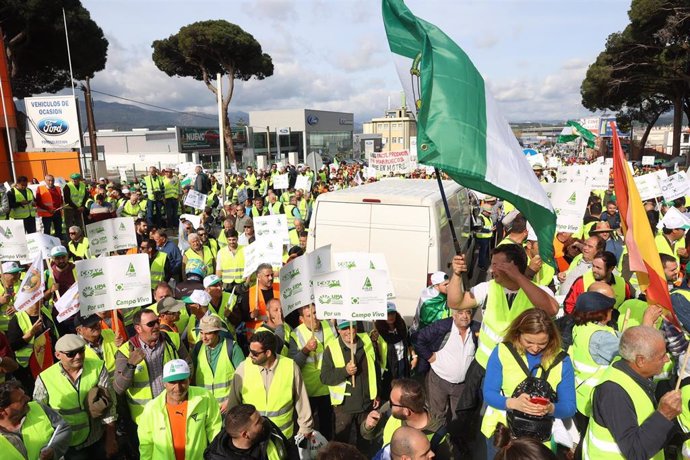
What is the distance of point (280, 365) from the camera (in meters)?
3.65

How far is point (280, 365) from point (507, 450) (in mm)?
1994

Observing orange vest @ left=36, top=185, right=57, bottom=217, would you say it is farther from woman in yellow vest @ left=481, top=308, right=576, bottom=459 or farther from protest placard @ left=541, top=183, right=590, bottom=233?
woman in yellow vest @ left=481, top=308, right=576, bottom=459

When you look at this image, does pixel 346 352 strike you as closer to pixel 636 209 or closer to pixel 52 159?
pixel 636 209

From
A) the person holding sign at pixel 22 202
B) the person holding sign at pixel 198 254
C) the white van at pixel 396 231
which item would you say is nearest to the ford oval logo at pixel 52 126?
the person holding sign at pixel 22 202

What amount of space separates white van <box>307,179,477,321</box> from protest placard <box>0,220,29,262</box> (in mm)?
3791

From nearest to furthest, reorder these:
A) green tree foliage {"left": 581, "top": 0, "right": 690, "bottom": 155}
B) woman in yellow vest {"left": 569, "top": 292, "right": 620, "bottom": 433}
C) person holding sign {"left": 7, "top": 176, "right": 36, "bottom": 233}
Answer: woman in yellow vest {"left": 569, "top": 292, "right": 620, "bottom": 433}
person holding sign {"left": 7, "top": 176, "right": 36, "bottom": 233}
green tree foliage {"left": 581, "top": 0, "right": 690, "bottom": 155}

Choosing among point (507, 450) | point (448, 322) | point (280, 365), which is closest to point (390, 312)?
point (448, 322)

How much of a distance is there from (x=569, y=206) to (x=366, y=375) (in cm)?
434

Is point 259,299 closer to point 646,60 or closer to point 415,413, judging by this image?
point 415,413

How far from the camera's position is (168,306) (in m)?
4.58

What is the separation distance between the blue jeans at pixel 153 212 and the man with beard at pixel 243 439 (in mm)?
12999

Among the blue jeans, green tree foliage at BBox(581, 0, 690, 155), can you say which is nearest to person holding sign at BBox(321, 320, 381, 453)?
the blue jeans

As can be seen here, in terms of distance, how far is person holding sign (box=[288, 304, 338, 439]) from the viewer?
4.22 m

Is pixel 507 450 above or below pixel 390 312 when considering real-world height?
above
